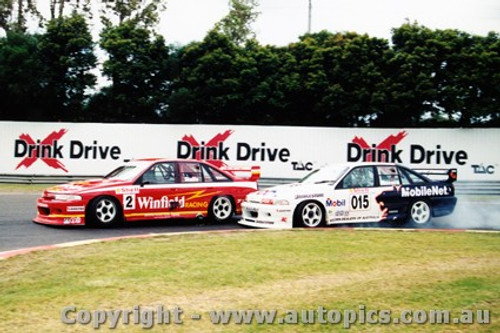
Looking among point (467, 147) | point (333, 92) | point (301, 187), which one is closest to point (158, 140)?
point (333, 92)

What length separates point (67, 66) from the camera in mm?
27203

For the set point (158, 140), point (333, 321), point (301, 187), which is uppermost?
point (158, 140)

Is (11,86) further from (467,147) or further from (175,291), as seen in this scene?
(175,291)

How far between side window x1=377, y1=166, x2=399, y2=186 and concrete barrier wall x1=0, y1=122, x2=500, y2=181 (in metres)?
11.6

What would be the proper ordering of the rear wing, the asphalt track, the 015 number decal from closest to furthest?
the asphalt track < the 015 number decal < the rear wing

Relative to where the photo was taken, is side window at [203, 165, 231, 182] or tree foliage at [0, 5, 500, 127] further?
tree foliage at [0, 5, 500, 127]

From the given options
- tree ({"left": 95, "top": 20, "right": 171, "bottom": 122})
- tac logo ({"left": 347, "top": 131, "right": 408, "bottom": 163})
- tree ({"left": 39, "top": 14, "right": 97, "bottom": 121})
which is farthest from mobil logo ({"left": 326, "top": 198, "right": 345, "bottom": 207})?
tree ({"left": 39, "top": 14, "right": 97, "bottom": 121})

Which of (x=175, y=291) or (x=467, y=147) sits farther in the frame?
(x=467, y=147)

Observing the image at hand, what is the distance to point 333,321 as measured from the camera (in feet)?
15.3

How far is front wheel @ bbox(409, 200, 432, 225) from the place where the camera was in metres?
11.9

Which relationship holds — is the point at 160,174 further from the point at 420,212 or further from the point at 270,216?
the point at 420,212

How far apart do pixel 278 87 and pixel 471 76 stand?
825 centimetres

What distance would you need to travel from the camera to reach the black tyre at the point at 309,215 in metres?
10.9

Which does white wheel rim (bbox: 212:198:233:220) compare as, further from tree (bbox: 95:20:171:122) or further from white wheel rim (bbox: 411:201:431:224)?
tree (bbox: 95:20:171:122)
